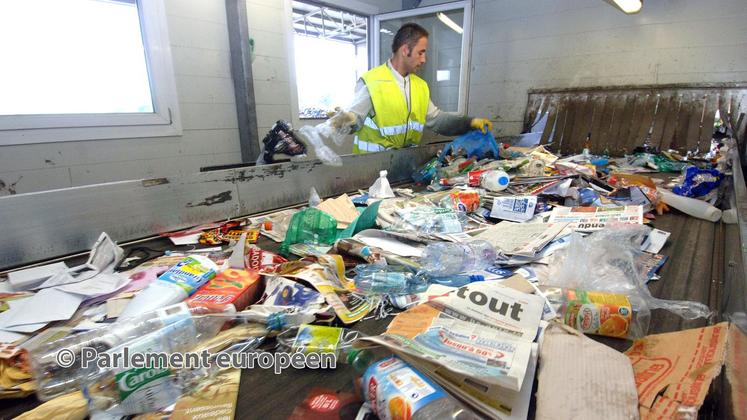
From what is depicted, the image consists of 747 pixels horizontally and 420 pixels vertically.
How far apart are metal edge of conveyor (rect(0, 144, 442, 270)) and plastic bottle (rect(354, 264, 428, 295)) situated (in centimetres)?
81

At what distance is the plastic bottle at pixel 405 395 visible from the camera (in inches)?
17.8

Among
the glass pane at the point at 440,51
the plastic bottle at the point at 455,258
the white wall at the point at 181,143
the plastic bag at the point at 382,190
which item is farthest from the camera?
the glass pane at the point at 440,51

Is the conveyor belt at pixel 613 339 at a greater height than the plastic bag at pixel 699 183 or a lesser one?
lesser

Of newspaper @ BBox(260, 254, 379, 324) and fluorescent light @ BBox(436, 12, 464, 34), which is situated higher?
fluorescent light @ BBox(436, 12, 464, 34)

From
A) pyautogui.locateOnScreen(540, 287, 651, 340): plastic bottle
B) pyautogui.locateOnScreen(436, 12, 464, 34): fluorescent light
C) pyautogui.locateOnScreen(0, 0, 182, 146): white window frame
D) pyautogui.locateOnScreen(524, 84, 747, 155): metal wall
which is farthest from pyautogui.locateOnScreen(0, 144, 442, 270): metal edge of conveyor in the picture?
pyautogui.locateOnScreen(436, 12, 464, 34): fluorescent light

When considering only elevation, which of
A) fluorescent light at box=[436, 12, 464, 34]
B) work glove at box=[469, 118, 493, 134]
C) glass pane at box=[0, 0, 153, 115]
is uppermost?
fluorescent light at box=[436, 12, 464, 34]

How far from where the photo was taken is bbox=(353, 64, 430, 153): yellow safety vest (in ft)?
8.21

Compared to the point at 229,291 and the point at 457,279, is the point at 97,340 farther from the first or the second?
the point at 457,279

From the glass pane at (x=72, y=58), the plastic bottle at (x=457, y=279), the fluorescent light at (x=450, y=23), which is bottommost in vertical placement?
the plastic bottle at (x=457, y=279)

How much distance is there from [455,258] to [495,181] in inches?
32.3

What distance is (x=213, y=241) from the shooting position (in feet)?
4.00

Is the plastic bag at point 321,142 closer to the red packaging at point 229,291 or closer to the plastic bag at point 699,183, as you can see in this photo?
the red packaging at point 229,291

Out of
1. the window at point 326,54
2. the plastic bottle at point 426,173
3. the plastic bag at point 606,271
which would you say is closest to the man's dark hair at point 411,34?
the plastic bottle at point 426,173

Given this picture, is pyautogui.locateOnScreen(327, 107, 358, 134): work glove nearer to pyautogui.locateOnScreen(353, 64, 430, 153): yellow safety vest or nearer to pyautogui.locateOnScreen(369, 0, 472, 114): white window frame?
pyautogui.locateOnScreen(353, 64, 430, 153): yellow safety vest
